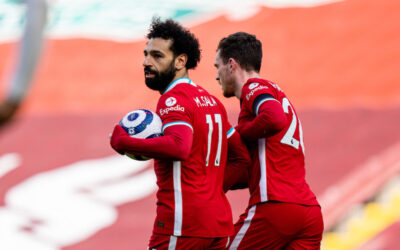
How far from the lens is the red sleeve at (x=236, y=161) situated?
336cm

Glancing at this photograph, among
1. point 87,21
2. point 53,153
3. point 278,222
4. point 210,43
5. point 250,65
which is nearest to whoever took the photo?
point 278,222

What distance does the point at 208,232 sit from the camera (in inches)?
117

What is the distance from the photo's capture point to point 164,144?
9.31 ft

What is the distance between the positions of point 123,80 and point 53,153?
1834 mm

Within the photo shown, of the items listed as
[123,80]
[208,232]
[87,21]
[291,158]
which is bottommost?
[208,232]

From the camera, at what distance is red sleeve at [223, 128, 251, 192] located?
11.0 feet

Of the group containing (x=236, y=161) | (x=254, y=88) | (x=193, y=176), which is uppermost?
(x=254, y=88)

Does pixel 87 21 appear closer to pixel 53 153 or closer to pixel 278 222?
pixel 53 153

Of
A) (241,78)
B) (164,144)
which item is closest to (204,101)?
(164,144)

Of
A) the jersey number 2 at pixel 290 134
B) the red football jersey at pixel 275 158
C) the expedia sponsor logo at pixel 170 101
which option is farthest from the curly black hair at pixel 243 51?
the expedia sponsor logo at pixel 170 101

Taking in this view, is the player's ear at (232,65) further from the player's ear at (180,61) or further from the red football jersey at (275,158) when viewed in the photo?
the player's ear at (180,61)

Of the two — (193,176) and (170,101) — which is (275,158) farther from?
(170,101)

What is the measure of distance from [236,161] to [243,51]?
66 cm

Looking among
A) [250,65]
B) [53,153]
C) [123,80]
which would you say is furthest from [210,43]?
[250,65]
